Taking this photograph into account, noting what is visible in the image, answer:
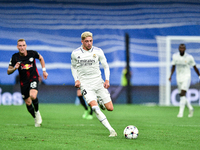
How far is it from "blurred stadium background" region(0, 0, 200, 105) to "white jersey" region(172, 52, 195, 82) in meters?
5.48

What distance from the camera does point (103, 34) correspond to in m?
23.3

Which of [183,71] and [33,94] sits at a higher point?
[183,71]

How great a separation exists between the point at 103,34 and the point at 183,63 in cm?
1111

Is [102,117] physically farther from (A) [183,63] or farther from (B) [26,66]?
(A) [183,63]

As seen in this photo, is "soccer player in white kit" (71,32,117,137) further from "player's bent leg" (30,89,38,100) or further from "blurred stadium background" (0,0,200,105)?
"blurred stadium background" (0,0,200,105)

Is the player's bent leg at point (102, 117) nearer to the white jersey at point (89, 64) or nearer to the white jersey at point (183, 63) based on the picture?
the white jersey at point (89, 64)

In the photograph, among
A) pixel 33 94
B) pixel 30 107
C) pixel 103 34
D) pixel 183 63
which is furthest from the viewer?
pixel 103 34

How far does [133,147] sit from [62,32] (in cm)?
1813

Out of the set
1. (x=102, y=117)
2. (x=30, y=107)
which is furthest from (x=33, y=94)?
(x=102, y=117)

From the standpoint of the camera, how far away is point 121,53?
21688mm

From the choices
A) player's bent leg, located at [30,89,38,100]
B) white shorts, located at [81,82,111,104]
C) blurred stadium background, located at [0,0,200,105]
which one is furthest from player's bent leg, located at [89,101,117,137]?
blurred stadium background, located at [0,0,200,105]

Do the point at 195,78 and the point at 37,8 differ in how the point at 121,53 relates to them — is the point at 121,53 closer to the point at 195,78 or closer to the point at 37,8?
the point at 195,78

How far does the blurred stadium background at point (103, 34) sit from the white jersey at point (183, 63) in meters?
5.48

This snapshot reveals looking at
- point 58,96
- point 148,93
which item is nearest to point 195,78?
point 148,93
